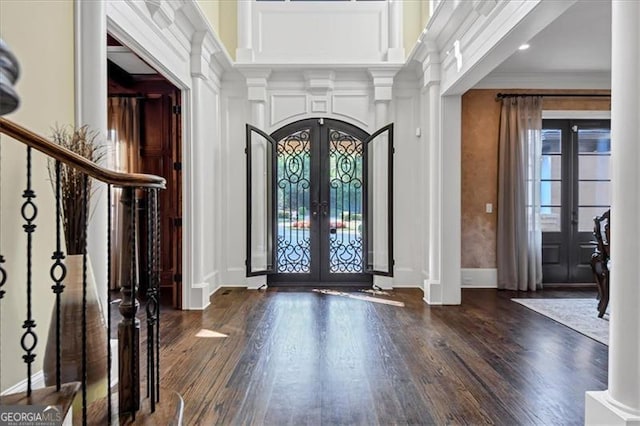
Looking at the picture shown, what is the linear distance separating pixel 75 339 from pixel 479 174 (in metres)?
5.52

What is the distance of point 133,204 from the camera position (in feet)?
6.50

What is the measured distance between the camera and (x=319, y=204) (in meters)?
6.26

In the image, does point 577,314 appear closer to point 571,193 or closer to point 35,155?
point 571,193

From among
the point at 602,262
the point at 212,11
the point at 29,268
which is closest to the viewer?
the point at 29,268

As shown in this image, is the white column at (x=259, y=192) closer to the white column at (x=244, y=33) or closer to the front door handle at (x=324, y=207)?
the white column at (x=244, y=33)

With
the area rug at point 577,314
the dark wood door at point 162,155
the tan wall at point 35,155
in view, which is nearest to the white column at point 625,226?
the area rug at point 577,314

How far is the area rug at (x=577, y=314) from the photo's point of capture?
403 centimetres

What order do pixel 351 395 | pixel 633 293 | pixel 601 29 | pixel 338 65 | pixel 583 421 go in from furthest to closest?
pixel 338 65
pixel 601 29
pixel 351 395
pixel 583 421
pixel 633 293

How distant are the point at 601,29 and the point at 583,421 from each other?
387cm

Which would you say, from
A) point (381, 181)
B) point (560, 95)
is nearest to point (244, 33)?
point (381, 181)

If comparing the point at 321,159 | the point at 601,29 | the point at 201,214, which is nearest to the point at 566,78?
the point at 601,29

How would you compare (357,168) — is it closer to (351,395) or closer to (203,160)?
(203,160)

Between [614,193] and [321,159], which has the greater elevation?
[321,159]

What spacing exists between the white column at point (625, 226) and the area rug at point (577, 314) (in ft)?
6.54
